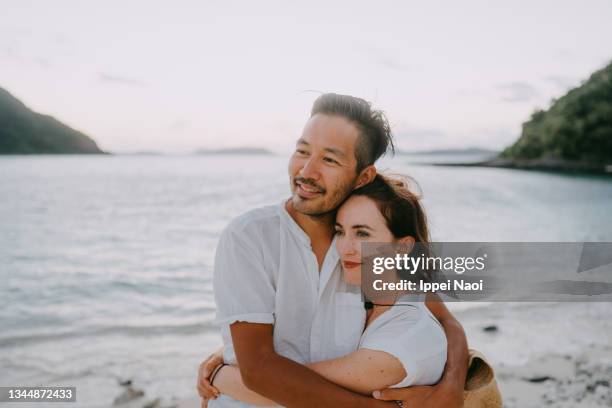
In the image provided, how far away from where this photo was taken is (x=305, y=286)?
2705mm

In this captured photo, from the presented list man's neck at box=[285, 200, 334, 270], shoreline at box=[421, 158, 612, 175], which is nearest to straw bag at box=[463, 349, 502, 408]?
man's neck at box=[285, 200, 334, 270]

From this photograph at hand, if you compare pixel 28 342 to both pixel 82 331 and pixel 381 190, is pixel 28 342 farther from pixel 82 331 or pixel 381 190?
pixel 381 190

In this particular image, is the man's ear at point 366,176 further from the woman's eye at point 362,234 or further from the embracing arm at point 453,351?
the embracing arm at point 453,351

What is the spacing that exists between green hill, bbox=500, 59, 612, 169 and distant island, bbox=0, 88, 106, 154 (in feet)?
374

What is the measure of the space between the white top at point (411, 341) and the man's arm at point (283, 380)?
0.21m

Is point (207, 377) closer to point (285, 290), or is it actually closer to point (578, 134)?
point (285, 290)

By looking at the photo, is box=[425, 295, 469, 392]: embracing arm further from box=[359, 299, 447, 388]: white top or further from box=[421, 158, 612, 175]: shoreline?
box=[421, 158, 612, 175]: shoreline

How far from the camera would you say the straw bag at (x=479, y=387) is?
2.76 metres

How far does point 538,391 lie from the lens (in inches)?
234

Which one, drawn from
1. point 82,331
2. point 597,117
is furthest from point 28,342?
point 597,117

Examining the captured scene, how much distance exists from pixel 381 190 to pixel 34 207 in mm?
36584

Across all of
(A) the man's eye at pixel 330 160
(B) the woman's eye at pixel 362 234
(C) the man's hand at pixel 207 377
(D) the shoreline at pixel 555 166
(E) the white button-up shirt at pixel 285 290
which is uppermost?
(A) the man's eye at pixel 330 160

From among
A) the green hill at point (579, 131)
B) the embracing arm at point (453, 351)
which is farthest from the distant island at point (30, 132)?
the embracing arm at point (453, 351)

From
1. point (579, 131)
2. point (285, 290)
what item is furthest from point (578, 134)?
point (285, 290)
